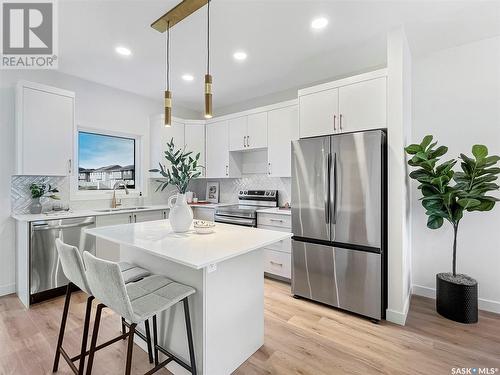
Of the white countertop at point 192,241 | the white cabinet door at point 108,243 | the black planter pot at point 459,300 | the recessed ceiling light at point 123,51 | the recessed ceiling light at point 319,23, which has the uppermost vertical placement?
the recessed ceiling light at point 319,23

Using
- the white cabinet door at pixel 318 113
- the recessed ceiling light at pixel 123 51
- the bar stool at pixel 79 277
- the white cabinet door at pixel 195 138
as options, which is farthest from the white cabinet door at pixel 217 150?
the bar stool at pixel 79 277

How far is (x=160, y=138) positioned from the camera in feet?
14.5

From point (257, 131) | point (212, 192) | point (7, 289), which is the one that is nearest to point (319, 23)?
point (257, 131)

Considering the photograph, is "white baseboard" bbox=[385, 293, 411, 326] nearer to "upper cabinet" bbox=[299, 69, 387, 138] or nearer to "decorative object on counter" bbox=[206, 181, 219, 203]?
"upper cabinet" bbox=[299, 69, 387, 138]

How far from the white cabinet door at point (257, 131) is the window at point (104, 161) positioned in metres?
2.04

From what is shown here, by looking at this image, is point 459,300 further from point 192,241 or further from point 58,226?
point 58,226

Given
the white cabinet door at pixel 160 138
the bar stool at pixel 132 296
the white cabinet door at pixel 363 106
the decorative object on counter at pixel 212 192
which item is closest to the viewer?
the bar stool at pixel 132 296

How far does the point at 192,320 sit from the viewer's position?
1.72 meters

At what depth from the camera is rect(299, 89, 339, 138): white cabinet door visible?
2.88 meters

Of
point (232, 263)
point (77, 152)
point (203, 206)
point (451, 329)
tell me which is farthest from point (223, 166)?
point (451, 329)

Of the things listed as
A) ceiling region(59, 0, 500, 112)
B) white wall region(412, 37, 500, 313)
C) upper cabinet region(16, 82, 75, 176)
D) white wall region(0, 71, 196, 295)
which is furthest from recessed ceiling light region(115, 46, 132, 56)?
white wall region(412, 37, 500, 313)

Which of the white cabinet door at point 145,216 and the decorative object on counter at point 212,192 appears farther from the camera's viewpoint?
the decorative object on counter at point 212,192

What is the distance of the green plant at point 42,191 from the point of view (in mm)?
3164

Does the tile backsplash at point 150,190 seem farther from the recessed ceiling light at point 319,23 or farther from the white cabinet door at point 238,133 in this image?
the recessed ceiling light at point 319,23
